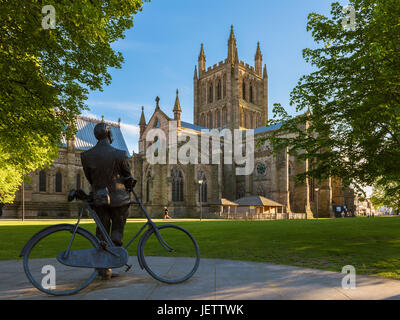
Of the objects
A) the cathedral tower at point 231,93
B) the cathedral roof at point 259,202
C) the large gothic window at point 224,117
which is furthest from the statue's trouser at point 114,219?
the large gothic window at point 224,117

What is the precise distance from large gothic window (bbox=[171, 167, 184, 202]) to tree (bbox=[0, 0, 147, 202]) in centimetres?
3064

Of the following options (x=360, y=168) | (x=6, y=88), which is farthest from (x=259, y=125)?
(x=6, y=88)

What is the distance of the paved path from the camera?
3.72 meters

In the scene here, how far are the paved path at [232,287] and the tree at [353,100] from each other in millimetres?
5445

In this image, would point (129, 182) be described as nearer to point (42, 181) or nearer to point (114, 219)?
point (114, 219)

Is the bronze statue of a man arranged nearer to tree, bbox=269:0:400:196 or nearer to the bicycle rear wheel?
the bicycle rear wheel

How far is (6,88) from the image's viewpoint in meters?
8.45

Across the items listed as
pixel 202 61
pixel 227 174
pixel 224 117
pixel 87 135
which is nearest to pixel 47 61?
pixel 227 174

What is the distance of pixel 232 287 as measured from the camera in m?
4.13

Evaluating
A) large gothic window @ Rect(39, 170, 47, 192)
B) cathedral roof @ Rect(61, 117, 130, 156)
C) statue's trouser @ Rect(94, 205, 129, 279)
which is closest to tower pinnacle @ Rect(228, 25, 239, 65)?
cathedral roof @ Rect(61, 117, 130, 156)

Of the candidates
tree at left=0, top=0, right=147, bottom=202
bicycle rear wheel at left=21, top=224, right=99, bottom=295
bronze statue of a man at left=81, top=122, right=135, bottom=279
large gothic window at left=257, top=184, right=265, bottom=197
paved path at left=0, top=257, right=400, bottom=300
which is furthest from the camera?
large gothic window at left=257, top=184, right=265, bottom=197

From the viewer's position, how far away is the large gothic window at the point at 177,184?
42.5m

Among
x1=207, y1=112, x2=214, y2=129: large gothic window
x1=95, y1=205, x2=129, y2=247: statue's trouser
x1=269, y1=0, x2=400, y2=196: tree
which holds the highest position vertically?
x1=207, y1=112, x2=214, y2=129: large gothic window
